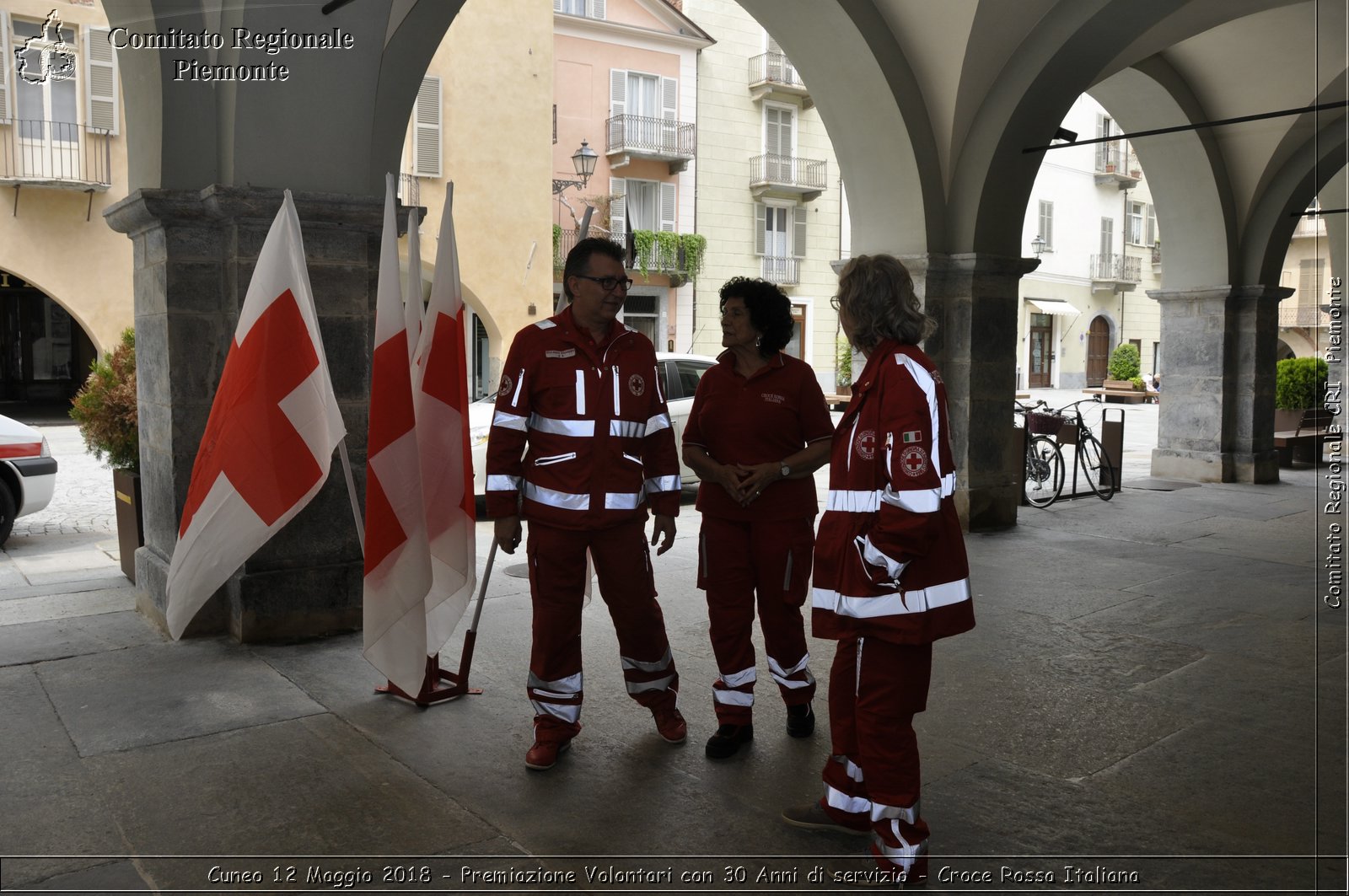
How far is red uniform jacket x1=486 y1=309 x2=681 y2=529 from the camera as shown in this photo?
364 centimetres

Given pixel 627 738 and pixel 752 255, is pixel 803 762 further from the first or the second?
pixel 752 255

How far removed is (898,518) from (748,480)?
95 cm

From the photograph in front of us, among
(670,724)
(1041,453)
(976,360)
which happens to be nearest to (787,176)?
(1041,453)

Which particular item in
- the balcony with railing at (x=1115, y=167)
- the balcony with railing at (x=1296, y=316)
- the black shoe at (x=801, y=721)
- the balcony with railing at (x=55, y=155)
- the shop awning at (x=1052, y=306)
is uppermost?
the balcony with railing at (x=1115, y=167)

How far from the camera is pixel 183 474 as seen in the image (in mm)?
5184

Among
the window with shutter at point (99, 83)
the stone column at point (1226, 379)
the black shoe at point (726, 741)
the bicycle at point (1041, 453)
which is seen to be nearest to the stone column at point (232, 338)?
the black shoe at point (726, 741)

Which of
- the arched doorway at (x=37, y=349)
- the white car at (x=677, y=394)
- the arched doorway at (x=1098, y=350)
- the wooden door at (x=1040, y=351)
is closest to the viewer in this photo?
the white car at (x=677, y=394)

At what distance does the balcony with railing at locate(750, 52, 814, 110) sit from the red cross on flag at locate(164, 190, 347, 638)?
2625cm

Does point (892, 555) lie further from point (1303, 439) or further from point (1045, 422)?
point (1303, 439)

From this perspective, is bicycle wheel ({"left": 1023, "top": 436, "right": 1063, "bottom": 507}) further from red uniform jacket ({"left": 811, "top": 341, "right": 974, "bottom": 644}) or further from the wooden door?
the wooden door

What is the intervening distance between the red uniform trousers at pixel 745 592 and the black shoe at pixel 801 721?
201 millimetres

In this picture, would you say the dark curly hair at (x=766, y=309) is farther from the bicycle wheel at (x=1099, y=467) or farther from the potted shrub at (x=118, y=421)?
the bicycle wheel at (x=1099, y=467)

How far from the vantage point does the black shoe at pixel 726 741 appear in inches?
145

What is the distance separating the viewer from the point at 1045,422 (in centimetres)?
1052
